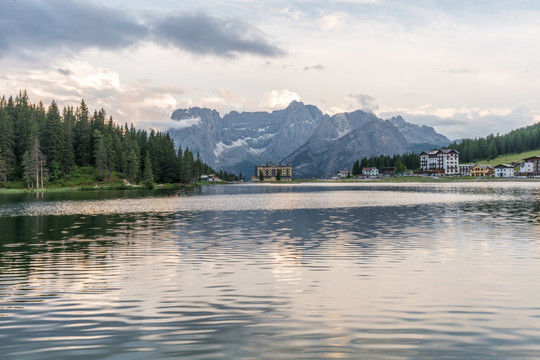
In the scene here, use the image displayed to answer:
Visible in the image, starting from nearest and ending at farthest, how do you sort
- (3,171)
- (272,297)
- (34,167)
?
(272,297)
(3,171)
(34,167)

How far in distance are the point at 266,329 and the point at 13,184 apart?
209421 millimetres

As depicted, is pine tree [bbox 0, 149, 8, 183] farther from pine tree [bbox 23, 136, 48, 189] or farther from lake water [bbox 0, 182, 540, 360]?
lake water [bbox 0, 182, 540, 360]

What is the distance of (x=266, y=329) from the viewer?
52.9 feet

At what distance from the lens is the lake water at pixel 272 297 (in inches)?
568

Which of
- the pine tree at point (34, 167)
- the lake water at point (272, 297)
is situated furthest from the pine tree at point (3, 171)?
the lake water at point (272, 297)

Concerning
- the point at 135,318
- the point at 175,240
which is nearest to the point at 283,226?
the point at 175,240

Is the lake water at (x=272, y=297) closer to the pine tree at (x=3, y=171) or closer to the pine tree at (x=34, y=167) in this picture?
the pine tree at (x=34, y=167)

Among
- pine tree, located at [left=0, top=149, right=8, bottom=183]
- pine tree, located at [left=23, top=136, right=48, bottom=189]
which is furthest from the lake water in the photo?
pine tree, located at [left=0, top=149, right=8, bottom=183]

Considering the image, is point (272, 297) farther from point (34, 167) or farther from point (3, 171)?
point (3, 171)

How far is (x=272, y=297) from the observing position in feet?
68.8

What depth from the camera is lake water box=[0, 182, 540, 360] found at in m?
14.4

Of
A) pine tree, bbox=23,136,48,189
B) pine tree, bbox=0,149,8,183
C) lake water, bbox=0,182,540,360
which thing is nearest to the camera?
lake water, bbox=0,182,540,360

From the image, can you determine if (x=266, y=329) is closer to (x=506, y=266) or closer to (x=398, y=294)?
(x=398, y=294)

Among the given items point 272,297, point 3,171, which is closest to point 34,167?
point 3,171
